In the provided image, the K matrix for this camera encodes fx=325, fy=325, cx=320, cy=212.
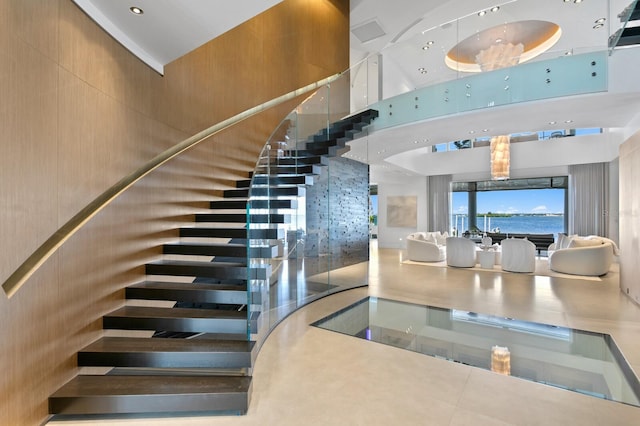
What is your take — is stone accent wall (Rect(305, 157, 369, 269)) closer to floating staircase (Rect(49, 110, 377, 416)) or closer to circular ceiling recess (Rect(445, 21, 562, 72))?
floating staircase (Rect(49, 110, 377, 416))

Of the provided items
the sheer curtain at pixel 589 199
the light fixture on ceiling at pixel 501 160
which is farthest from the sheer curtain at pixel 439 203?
the sheer curtain at pixel 589 199

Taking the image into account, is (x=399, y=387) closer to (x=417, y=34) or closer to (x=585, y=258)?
(x=585, y=258)

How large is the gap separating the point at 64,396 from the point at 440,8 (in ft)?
34.8

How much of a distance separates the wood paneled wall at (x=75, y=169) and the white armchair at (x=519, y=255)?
23.2ft

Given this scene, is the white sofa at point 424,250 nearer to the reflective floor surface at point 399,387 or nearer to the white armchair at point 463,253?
the white armchair at point 463,253

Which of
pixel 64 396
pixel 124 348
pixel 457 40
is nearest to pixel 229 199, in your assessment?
pixel 124 348

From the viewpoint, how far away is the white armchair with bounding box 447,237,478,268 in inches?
338

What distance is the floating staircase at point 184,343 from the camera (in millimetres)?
2268

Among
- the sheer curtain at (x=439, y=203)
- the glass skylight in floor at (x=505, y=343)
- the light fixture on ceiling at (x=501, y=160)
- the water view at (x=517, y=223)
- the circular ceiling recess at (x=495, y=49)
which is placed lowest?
the glass skylight in floor at (x=505, y=343)

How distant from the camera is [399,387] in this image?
8.46 feet

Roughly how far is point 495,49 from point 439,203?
8153 mm

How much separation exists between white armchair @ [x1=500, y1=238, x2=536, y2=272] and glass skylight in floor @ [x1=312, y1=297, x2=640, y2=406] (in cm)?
418

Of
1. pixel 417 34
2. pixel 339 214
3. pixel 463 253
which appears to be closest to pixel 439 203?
pixel 463 253

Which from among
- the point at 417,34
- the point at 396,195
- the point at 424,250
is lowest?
the point at 424,250
